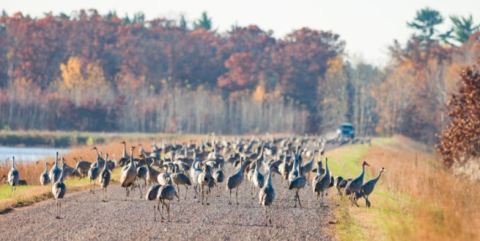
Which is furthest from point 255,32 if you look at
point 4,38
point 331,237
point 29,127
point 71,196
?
point 331,237

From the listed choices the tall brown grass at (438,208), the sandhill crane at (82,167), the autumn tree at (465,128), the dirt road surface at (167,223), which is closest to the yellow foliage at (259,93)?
the autumn tree at (465,128)

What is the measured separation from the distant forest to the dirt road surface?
220 feet

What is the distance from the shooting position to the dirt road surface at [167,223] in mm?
22453

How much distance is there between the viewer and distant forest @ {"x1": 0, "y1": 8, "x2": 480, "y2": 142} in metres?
104

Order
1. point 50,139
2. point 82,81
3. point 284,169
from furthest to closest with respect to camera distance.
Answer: point 82,81 < point 50,139 < point 284,169

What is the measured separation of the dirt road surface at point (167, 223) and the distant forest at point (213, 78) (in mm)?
67008

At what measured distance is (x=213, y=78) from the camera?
133875 mm

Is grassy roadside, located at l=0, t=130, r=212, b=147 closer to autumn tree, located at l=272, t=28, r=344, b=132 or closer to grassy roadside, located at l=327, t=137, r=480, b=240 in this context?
autumn tree, located at l=272, t=28, r=344, b=132

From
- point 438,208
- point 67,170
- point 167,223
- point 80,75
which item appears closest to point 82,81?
point 80,75

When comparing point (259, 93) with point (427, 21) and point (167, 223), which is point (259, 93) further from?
point (167, 223)

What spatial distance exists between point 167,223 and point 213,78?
10951cm

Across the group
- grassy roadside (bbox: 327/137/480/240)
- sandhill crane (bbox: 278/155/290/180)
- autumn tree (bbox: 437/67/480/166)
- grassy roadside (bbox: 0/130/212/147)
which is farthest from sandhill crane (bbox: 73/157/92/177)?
grassy roadside (bbox: 0/130/212/147)

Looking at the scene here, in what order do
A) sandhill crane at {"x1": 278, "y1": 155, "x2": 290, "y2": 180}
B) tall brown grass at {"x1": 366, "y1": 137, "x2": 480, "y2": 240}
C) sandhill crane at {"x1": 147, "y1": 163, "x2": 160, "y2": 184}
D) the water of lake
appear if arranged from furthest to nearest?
the water of lake → sandhill crane at {"x1": 278, "y1": 155, "x2": 290, "y2": 180} → sandhill crane at {"x1": 147, "y1": 163, "x2": 160, "y2": 184} → tall brown grass at {"x1": 366, "y1": 137, "x2": 480, "y2": 240}

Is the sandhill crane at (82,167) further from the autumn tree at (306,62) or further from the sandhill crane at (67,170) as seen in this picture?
the autumn tree at (306,62)
